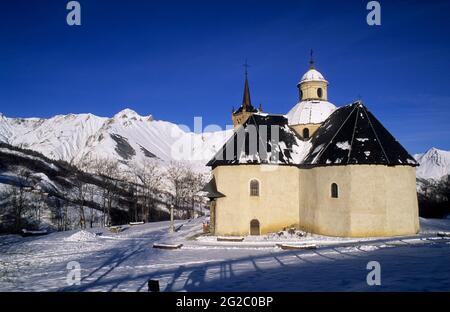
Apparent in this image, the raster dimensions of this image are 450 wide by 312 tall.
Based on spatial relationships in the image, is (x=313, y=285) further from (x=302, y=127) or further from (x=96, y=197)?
(x=96, y=197)

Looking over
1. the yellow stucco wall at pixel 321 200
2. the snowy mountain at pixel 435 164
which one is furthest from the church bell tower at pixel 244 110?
the snowy mountain at pixel 435 164

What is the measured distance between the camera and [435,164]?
18650 centimetres

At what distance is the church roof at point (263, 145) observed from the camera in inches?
1189

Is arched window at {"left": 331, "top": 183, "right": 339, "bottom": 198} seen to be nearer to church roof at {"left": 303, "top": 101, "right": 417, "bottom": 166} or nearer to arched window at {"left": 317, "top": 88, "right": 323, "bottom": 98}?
church roof at {"left": 303, "top": 101, "right": 417, "bottom": 166}

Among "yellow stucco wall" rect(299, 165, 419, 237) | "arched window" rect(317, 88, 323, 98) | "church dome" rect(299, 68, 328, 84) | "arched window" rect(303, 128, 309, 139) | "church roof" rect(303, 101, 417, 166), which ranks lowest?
"yellow stucco wall" rect(299, 165, 419, 237)

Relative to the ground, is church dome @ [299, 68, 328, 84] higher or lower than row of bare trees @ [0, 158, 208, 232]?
higher

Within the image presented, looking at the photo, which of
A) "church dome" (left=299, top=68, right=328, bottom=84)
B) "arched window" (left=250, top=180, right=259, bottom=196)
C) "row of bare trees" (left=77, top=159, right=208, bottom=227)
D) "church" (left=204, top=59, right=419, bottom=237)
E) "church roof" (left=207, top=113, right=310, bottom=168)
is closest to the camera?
"church" (left=204, top=59, right=419, bottom=237)

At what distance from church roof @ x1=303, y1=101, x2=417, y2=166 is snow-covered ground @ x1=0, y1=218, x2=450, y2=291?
5.71 metres

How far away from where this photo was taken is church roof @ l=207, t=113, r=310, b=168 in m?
30.2

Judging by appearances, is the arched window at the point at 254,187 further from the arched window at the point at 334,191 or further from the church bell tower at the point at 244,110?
the church bell tower at the point at 244,110

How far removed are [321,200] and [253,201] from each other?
5.46m

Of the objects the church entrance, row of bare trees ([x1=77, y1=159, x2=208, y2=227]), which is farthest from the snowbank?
row of bare trees ([x1=77, y1=159, x2=208, y2=227])
